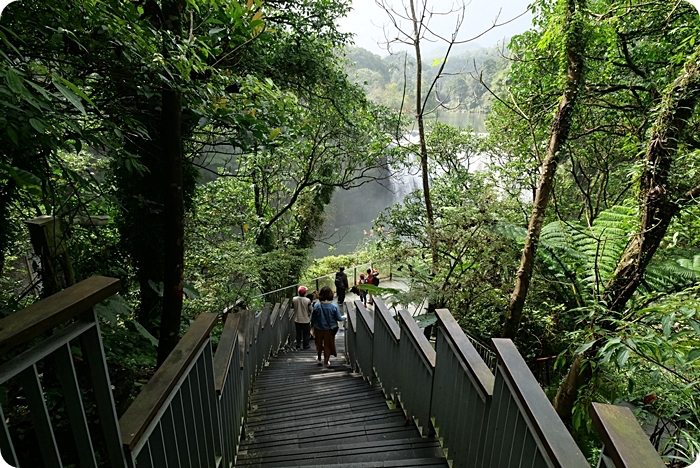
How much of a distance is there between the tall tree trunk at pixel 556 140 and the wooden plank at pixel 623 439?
3.39 m

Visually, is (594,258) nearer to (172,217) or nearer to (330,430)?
(330,430)

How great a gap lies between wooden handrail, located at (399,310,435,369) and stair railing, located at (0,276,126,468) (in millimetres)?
1983

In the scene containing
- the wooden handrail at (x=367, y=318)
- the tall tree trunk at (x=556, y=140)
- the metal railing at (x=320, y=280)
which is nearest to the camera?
the tall tree trunk at (x=556, y=140)

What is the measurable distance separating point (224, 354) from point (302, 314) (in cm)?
481

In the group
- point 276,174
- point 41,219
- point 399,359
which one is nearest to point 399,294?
point 399,359

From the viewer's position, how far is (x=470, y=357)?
209cm

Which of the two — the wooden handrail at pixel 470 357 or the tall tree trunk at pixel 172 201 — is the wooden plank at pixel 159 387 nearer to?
the tall tree trunk at pixel 172 201

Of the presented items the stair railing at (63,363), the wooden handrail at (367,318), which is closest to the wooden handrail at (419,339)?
the wooden handrail at (367,318)

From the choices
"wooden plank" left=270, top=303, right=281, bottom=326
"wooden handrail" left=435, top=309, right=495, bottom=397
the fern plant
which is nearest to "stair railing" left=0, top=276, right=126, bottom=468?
"wooden handrail" left=435, top=309, right=495, bottom=397

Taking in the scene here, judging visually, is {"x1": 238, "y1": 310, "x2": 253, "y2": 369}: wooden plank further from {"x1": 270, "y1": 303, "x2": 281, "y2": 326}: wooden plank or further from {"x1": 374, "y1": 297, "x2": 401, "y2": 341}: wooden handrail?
{"x1": 270, "y1": 303, "x2": 281, "y2": 326}: wooden plank

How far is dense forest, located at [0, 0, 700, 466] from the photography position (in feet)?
6.48

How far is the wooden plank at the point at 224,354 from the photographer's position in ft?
7.45

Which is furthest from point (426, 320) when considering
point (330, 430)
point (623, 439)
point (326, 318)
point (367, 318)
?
point (623, 439)

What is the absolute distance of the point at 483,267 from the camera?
6.48 meters
